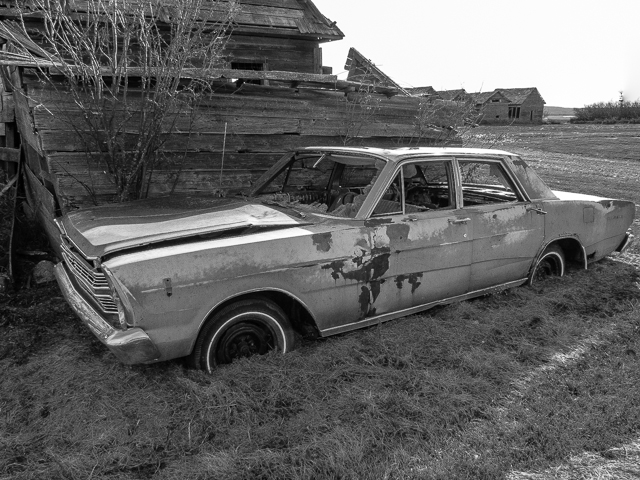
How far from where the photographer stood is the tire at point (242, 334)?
344cm

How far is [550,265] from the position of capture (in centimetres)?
543

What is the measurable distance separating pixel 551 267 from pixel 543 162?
17353mm

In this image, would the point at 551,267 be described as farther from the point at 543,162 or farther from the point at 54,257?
the point at 543,162

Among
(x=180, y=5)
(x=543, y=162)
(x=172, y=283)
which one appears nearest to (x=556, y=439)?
(x=172, y=283)

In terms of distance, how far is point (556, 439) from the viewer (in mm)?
2896

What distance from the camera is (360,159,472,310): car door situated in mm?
4109

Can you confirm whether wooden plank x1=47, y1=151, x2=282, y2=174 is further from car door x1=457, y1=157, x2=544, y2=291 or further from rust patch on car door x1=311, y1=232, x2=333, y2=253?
rust patch on car door x1=311, y1=232, x2=333, y2=253

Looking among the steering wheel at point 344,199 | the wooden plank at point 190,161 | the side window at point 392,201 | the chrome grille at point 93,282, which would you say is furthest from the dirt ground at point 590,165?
the chrome grille at point 93,282

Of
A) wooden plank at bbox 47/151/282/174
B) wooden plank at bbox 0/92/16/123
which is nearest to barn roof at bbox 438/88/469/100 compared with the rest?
wooden plank at bbox 47/151/282/174

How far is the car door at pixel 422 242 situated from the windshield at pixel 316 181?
46 centimetres

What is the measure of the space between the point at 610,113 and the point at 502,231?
58080mm

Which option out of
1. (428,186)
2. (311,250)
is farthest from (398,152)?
(311,250)

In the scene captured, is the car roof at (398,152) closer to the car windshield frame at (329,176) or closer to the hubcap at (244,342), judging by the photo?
the car windshield frame at (329,176)

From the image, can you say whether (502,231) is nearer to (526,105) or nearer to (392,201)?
(392,201)
